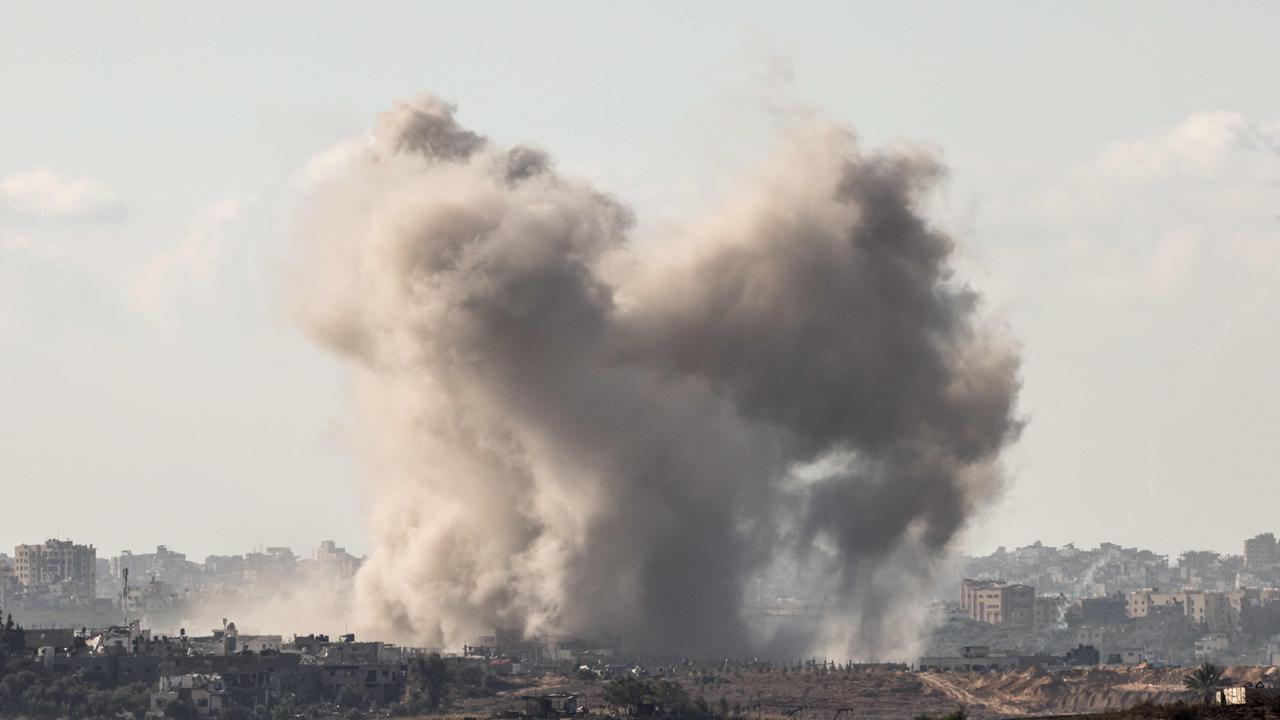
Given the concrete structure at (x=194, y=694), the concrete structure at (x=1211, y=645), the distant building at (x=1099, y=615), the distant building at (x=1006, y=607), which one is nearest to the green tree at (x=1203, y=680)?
the concrete structure at (x=194, y=694)

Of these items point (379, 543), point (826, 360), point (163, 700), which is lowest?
point (163, 700)

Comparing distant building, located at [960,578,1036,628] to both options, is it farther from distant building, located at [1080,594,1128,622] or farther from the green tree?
the green tree

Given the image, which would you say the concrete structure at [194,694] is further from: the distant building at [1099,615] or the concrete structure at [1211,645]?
the distant building at [1099,615]

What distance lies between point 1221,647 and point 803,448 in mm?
68400

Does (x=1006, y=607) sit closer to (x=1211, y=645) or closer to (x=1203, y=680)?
(x=1211, y=645)

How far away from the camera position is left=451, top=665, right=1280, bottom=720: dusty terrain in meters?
89.9

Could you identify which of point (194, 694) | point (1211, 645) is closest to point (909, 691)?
point (194, 694)

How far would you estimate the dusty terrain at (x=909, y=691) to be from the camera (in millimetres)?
89938

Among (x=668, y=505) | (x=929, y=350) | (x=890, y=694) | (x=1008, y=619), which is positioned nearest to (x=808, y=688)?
(x=890, y=694)

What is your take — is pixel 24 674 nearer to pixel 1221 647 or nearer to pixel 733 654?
pixel 733 654

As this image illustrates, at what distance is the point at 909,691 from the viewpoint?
96000 millimetres

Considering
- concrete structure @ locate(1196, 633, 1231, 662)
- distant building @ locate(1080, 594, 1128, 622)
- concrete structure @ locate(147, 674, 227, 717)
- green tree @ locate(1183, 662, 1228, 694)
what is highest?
distant building @ locate(1080, 594, 1128, 622)

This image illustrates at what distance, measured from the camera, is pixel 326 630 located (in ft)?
378

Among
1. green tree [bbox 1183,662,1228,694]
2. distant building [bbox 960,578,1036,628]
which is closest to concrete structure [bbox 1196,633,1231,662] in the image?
distant building [bbox 960,578,1036,628]
